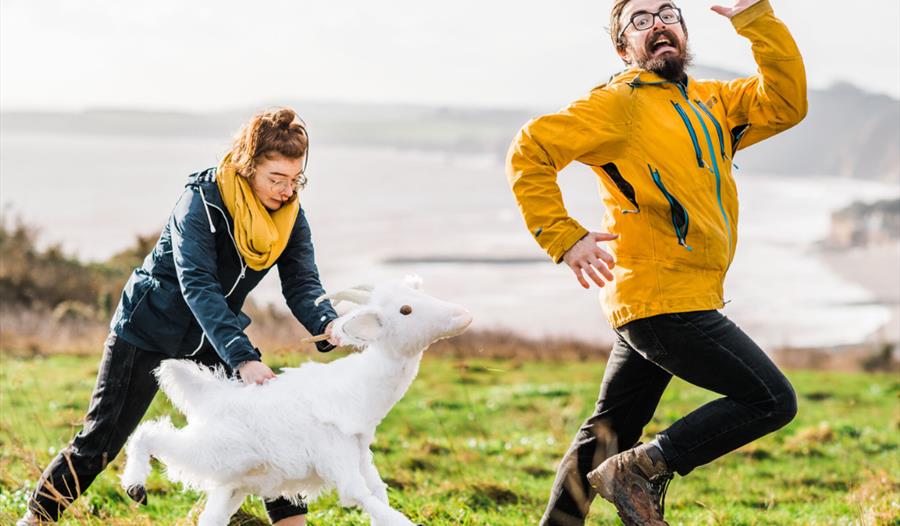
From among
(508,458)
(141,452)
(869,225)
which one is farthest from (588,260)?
(869,225)

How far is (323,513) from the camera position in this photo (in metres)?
5.59

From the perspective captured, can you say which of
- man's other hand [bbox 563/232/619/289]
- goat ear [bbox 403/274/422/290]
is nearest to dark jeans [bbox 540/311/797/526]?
man's other hand [bbox 563/232/619/289]

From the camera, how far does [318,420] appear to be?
3.95 metres

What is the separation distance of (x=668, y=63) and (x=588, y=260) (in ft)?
3.21

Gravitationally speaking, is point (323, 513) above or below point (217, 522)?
below

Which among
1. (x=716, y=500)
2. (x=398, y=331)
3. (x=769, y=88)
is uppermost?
(x=769, y=88)

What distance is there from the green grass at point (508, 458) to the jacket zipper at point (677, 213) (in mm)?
1473

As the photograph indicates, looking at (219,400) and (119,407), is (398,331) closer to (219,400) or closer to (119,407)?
(219,400)

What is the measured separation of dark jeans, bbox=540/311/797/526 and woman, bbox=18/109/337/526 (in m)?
1.38

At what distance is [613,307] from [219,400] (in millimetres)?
1712

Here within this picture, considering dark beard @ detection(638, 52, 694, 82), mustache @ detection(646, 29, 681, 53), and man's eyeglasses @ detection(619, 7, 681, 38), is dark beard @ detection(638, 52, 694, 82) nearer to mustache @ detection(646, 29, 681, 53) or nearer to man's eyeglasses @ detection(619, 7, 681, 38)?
mustache @ detection(646, 29, 681, 53)

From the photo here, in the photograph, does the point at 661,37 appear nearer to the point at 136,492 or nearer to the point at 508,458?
the point at 136,492

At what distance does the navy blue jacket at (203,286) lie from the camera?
4.12 m

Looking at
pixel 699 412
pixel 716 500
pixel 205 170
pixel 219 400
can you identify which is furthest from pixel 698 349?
pixel 716 500
